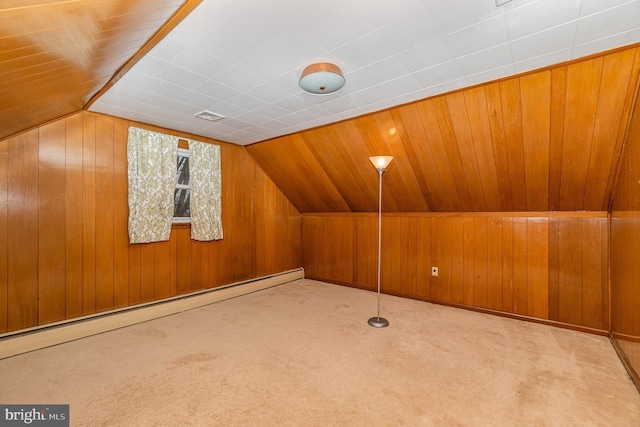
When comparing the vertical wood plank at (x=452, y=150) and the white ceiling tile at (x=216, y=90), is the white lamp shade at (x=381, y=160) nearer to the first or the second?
the vertical wood plank at (x=452, y=150)

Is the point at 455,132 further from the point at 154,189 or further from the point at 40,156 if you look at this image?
the point at 40,156

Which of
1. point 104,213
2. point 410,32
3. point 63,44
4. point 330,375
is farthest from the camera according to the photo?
point 104,213

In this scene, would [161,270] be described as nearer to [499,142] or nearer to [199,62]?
[199,62]

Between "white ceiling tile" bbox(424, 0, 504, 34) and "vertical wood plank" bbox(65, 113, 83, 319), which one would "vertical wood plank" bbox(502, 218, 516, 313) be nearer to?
"white ceiling tile" bbox(424, 0, 504, 34)

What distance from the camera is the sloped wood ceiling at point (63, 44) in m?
1.06

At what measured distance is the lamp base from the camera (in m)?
2.92

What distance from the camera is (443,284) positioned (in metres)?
3.63

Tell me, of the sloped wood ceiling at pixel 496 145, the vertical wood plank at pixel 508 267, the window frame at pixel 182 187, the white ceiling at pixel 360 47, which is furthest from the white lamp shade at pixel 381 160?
the window frame at pixel 182 187

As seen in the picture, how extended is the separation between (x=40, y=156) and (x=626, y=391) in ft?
16.3

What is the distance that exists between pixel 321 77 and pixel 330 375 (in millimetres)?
2174

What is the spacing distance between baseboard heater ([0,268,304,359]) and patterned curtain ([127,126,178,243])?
773 mm

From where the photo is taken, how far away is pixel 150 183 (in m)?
3.28

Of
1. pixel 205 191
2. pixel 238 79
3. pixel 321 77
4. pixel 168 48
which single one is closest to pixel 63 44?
pixel 168 48

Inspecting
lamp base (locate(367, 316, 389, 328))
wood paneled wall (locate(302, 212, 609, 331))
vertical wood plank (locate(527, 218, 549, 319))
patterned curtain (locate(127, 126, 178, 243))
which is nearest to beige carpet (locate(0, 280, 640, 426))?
lamp base (locate(367, 316, 389, 328))
